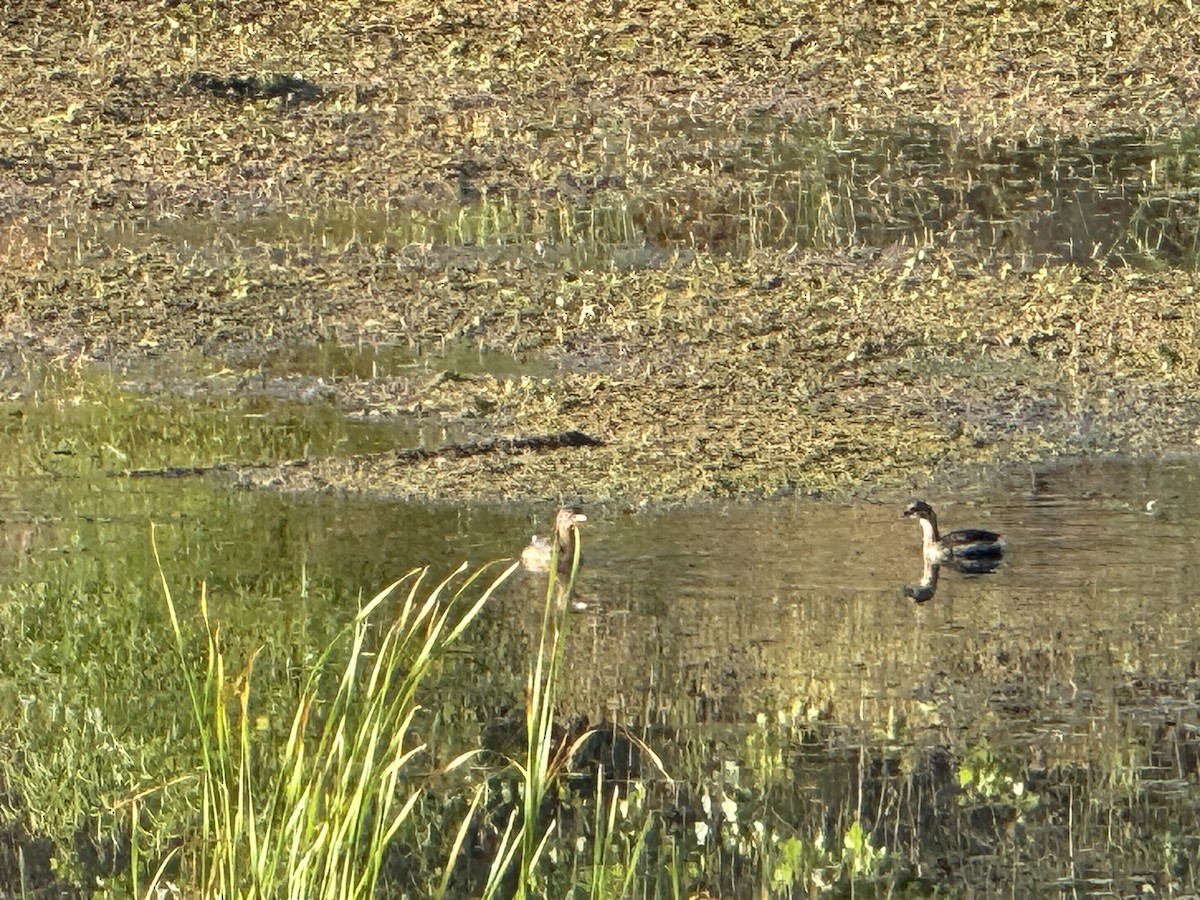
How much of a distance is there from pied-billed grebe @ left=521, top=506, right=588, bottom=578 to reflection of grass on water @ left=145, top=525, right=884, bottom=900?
40 centimetres

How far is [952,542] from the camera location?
7371 millimetres

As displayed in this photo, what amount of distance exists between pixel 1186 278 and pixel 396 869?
636 centimetres

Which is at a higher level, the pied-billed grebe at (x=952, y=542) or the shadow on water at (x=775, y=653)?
the pied-billed grebe at (x=952, y=542)

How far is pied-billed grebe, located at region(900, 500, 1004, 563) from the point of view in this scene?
7.28 meters

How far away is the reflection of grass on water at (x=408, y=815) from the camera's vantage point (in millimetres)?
4004

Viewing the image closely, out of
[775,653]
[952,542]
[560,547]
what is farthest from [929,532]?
[560,547]

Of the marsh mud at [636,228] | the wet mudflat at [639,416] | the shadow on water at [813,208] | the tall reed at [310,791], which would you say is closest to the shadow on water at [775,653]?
the wet mudflat at [639,416]

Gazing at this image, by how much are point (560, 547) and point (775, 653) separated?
105cm

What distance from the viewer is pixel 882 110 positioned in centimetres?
1298

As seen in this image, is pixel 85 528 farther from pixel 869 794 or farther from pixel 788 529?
pixel 869 794

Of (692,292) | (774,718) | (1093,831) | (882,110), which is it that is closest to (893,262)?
(692,292)

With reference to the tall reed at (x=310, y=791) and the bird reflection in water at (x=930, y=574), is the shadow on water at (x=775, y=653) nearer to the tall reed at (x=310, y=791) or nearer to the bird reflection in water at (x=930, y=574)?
the bird reflection in water at (x=930, y=574)

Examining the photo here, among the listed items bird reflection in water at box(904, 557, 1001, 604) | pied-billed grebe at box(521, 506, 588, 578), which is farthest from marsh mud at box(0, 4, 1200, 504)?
bird reflection in water at box(904, 557, 1001, 604)

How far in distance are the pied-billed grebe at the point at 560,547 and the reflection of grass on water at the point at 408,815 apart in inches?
15.7
